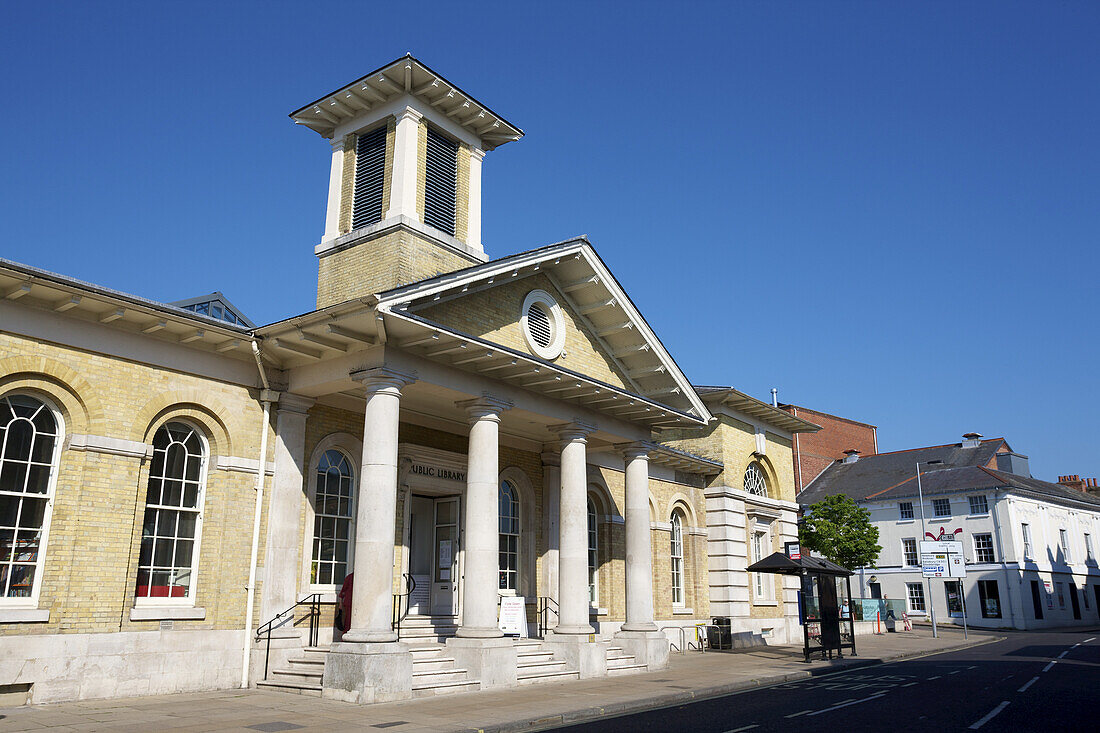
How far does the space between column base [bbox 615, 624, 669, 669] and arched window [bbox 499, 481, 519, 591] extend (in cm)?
297

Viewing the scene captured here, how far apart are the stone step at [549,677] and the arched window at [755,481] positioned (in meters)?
13.4

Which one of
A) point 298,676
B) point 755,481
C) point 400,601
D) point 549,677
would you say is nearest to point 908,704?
point 549,677

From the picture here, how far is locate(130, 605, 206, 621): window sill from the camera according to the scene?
1297 centimetres

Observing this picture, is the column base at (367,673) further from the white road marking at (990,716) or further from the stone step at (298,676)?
the white road marking at (990,716)

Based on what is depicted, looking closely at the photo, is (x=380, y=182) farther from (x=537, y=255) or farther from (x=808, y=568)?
(x=808, y=568)

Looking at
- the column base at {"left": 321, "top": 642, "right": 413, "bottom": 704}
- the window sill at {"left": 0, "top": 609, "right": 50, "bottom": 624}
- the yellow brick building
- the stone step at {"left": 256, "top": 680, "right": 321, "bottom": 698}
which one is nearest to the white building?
the yellow brick building

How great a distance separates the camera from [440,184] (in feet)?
64.9

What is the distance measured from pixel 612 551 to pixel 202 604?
11947mm

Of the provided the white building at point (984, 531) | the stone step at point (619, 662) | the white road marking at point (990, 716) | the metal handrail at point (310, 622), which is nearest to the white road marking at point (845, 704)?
the white road marking at point (990, 716)

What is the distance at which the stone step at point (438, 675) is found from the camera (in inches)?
526

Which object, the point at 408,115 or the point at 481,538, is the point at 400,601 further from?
the point at 408,115

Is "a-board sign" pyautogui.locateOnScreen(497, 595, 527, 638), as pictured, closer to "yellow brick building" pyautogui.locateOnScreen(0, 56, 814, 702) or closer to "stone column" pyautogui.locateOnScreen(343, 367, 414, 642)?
"yellow brick building" pyautogui.locateOnScreen(0, 56, 814, 702)

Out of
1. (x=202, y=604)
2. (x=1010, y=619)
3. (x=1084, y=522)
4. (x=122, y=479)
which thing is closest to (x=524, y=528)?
(x=202, y=604)

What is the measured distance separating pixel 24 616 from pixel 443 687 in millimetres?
6169
